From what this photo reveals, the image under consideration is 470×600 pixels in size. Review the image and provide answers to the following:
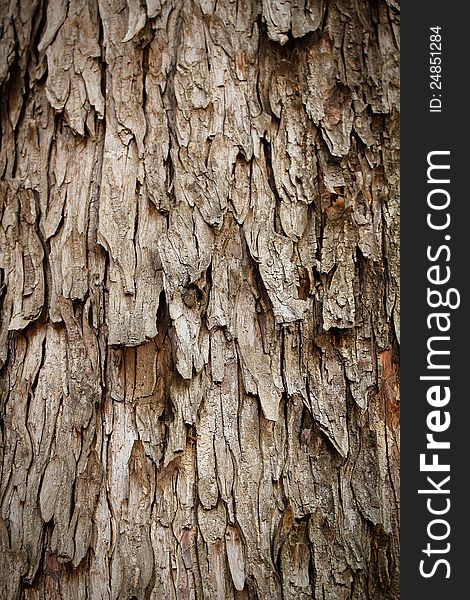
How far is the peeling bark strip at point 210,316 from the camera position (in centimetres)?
105

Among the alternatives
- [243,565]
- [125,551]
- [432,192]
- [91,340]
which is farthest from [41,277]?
[432,192]

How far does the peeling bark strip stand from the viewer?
1.05 meters

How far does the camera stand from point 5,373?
1.14 metres

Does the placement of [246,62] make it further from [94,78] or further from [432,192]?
[432,192]

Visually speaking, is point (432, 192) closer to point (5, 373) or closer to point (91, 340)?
point (91, 340)

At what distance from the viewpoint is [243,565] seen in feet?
3.40

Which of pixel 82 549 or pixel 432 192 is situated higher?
pixel 432 192

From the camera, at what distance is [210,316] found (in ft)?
3.51

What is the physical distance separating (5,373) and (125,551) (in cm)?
39

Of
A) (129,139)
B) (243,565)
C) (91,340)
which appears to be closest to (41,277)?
(91,340)

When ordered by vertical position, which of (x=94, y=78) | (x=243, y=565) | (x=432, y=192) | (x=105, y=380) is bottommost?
(x=243, y=565)

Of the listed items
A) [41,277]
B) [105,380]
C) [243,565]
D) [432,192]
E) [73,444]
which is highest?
[432,192]

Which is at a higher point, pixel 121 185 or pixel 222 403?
pixel 121 185

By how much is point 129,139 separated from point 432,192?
55 cm
